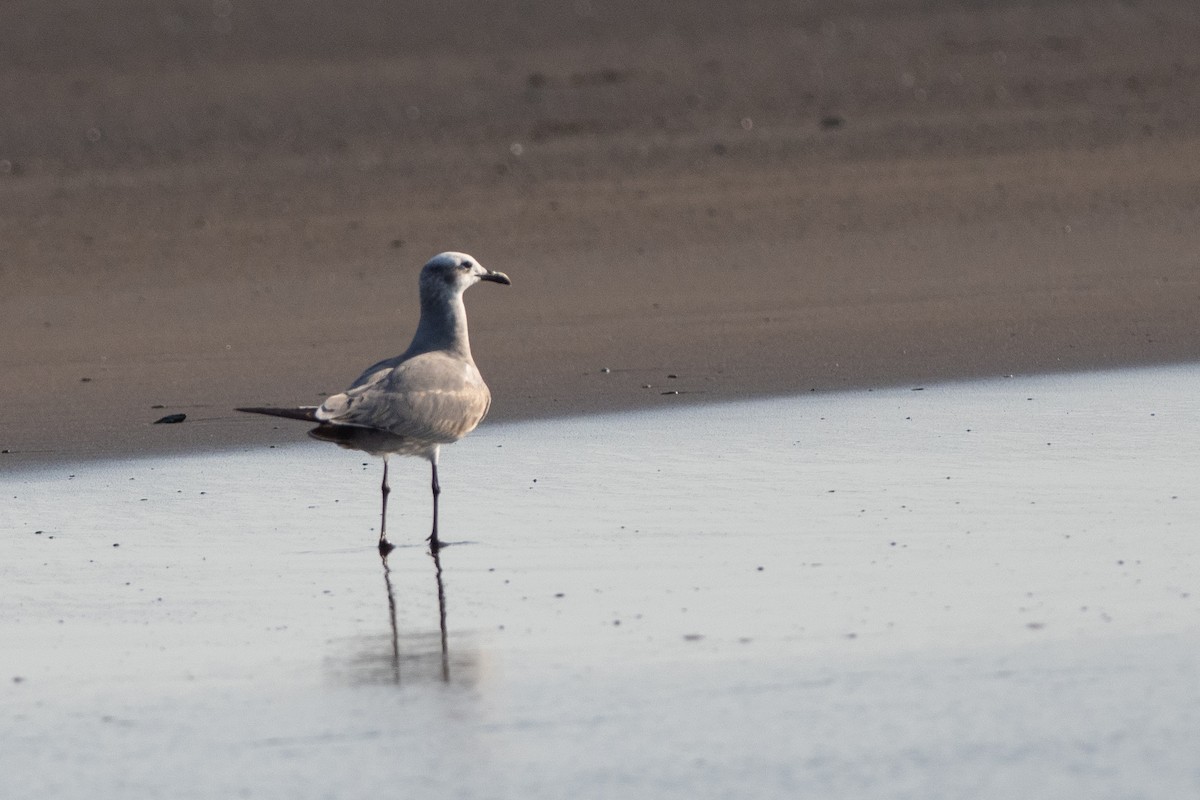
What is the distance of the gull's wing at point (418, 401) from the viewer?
803 centimetres

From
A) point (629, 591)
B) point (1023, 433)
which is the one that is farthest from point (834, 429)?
point (629, 591)

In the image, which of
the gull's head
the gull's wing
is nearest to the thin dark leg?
the gull's wing

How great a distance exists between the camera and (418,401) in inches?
324

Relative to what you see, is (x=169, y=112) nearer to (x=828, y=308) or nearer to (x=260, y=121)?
(x=260, y=121)

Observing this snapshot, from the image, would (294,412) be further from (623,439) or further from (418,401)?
(623,439)

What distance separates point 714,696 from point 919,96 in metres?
17.0

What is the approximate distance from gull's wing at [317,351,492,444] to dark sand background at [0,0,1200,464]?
1705 millimetres

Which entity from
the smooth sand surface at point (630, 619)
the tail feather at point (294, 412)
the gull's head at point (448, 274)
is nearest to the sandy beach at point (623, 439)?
the smooth sand surface at point (630, 619)

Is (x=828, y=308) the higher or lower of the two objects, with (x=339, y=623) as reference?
higher

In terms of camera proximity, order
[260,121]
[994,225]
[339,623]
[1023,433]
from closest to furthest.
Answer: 1. [339,623]
2. [1023,433]
3. [994,225]
4. [260,121]

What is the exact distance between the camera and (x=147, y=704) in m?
5.92

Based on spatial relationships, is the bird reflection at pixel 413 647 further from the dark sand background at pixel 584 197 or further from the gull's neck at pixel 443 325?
the dark sand background at pixel 584 197

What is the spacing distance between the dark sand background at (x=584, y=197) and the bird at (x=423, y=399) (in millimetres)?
1458

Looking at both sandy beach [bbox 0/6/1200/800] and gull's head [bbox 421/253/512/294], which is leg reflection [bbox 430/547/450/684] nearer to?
sandy beach [bbox 0/6/1200/800]
